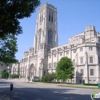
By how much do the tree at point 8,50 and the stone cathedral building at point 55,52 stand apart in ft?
117

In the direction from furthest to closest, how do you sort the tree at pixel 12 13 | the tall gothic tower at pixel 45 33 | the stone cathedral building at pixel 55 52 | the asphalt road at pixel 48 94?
the tall gothic tower at pixel 45 33, the stone cathedral building at pixel 55 52, the asphalt road at pixel 48 94, the tree at pixel 12 13

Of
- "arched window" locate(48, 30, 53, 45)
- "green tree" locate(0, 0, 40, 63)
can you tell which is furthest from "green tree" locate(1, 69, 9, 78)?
"green tree" locate(0, 0, 40, 63)

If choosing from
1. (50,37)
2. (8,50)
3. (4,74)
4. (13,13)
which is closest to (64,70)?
(8,50)

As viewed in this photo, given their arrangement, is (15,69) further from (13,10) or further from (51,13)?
(13,10)

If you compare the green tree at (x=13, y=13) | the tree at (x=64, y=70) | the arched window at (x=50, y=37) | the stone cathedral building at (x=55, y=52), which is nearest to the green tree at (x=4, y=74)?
the stone cathedral building at (x=55, y=52)

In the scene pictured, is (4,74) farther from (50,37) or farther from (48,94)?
(48,94)

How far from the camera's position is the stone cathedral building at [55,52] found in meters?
54.5

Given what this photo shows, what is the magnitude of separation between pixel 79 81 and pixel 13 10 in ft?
163

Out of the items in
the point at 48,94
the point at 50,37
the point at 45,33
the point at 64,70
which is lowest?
the point at 48,94

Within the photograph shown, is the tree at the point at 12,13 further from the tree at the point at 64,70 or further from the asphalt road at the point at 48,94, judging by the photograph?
the tree at the point at 64,70

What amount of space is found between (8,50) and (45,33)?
62422 mm

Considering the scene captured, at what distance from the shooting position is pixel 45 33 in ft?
282

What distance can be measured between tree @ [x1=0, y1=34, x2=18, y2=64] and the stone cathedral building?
35.8 m

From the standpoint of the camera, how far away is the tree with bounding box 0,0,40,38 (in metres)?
11.3
